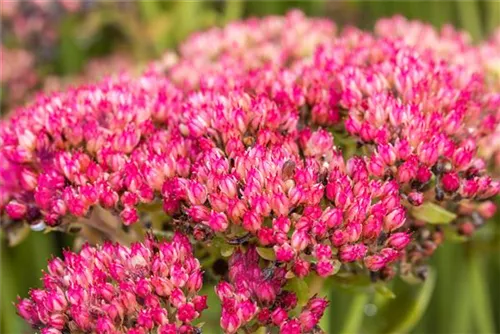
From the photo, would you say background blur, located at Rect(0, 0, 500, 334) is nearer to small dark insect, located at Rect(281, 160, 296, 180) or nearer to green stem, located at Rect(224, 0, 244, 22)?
green stem, located at Rect(224, 0, 244, 22)

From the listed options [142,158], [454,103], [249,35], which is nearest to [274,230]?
[142,158]

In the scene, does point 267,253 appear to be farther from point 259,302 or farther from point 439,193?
point 439,193

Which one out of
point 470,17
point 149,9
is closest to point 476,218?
point 470,17

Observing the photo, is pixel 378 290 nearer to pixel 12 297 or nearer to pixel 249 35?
pixel 249 35

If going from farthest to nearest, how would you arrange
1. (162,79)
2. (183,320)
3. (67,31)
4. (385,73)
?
(67,31) → (162,79) → (385,73) → (183,320)

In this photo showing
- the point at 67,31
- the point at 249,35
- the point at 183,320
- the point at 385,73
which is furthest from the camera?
the point at 67,31

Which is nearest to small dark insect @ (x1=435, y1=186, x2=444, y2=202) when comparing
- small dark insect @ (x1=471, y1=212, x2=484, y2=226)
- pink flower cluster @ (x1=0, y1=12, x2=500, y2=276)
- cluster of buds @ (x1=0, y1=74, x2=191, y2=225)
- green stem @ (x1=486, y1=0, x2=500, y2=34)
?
pink flower cluster @ (x1=0, y1=12, x2=500, y2=276)
